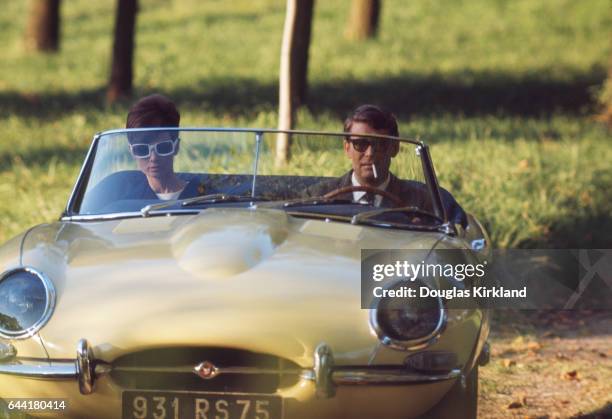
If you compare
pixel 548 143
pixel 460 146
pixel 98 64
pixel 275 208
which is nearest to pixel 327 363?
pixel 275 208

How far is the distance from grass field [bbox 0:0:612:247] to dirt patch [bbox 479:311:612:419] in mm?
1260

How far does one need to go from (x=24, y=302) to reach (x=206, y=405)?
78 centimetres

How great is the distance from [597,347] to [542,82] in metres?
12.5

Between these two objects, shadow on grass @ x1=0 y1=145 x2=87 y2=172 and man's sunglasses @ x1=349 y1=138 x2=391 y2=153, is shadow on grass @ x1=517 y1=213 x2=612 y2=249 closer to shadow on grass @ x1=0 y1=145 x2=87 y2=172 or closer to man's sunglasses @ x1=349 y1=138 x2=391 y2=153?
man's sunglasses @ x1=349 y1=138 x2=391 y2=153

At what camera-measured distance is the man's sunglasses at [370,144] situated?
5.21m

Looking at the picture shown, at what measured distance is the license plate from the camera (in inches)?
152

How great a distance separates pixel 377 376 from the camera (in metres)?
3.93

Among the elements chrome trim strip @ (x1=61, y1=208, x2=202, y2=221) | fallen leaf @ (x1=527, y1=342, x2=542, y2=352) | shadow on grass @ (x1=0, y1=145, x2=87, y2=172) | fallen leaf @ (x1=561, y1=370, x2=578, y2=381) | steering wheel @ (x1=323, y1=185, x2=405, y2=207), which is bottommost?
fallen leaf @ (x1=561, y1=370, x2=578, y2=381)

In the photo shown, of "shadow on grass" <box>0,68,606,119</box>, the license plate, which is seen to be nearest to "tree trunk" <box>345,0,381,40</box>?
"shadow on grass" <box>0,68,606,119</box>

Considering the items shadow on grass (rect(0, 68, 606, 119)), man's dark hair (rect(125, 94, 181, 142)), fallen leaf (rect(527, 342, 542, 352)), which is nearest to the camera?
man's dark hair (rect(125, 94, 181, 142))

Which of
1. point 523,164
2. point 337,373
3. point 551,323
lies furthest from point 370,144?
point 523,164

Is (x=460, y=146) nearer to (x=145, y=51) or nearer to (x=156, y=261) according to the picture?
(x=156, y=261)

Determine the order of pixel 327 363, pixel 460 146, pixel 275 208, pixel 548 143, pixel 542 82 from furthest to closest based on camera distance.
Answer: pixel 542 82 < pixel 548 143 < pixel 460 146 < pixel 275 208 < pixel 327 363

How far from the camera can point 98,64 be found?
72.9 ft
